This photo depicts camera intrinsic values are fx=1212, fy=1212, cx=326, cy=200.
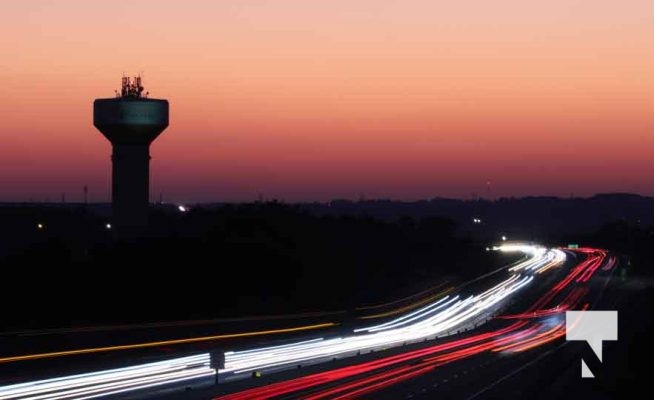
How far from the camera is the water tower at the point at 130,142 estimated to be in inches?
4336

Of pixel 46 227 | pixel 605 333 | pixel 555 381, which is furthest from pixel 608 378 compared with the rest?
pixel 46 227

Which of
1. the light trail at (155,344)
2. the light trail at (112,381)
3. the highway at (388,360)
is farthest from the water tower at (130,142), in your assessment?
the light trail at (112,381)

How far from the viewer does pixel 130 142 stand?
11075 cm

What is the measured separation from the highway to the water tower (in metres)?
31.9

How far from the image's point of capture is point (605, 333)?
7119 centimetres

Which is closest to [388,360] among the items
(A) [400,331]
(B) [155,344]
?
(B) [155,344]

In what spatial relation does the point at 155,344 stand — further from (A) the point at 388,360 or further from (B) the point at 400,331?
(B) the point at 400,331

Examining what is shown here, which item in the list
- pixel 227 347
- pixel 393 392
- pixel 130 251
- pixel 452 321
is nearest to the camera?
pixel 393 392

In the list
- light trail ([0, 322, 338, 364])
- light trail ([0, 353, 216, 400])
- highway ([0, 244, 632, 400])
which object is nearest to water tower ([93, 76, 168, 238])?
highway ([0, 244, 632, 400])

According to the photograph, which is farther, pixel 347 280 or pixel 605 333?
pixel 347 280

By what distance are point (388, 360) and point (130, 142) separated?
62957mm

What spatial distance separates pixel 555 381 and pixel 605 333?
2559 centimetres

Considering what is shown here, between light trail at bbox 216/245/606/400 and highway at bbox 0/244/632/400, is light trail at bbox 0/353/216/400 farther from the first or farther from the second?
light trail at bbox 216/245/606/400

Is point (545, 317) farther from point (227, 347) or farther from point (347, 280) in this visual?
point (227, 347)
